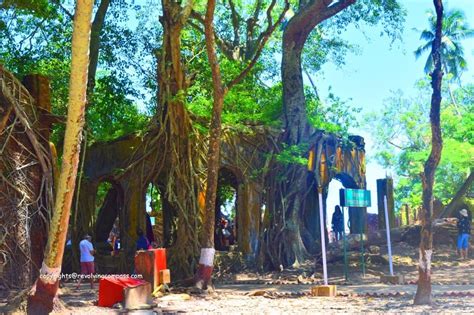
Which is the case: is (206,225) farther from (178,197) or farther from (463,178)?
(463,178)

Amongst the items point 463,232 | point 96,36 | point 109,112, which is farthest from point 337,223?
point 96,36

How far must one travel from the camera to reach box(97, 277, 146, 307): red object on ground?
31.8 ft

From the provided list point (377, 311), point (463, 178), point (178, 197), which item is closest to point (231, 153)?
point (178, 197)

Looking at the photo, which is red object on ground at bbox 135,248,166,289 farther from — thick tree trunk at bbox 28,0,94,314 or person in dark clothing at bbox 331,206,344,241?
person in dark clothing at bbox 331,206,344,241

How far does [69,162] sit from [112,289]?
2.91 meters

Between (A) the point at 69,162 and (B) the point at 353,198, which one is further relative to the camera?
(B) the point at 353,198

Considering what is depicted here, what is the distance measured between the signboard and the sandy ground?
182 cm

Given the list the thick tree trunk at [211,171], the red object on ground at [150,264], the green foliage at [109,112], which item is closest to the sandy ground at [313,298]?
the red object on ground at [150,264]

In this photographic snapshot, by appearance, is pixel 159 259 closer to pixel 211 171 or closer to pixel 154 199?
pixel 211 171

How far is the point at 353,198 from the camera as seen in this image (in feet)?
48.6

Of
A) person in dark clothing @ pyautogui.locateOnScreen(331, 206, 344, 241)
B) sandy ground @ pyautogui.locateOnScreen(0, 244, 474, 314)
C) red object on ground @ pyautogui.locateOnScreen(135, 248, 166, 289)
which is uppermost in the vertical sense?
person in dark clothing @ pyautogui.locateOnScreen(331, 206, 344, 241)

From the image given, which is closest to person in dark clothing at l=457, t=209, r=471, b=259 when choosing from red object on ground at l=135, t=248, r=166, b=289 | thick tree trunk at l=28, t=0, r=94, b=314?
red object on ground at l=135, t=248, r=166, b=289

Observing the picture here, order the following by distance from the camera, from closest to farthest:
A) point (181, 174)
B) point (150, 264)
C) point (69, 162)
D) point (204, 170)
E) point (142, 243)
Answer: point (69, 162), point (150, 264), point (181, 174), point (142, 243), point (204, 170)

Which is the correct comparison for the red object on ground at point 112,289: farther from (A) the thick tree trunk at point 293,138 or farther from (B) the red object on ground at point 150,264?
(A) the thick tree trunk at point 293,138
